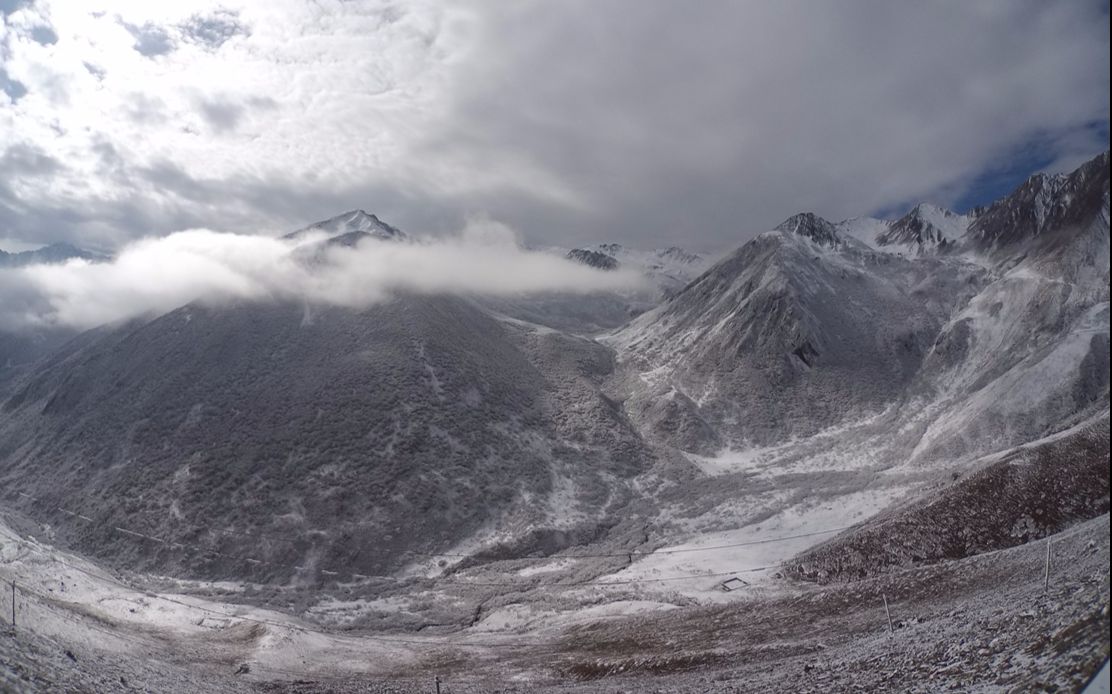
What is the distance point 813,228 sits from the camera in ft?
521

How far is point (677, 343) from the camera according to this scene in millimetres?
116312

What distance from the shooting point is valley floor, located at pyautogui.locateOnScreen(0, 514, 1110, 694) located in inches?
642

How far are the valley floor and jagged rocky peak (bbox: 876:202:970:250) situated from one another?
6001 inches

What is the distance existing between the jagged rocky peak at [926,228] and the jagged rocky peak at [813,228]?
2628cm

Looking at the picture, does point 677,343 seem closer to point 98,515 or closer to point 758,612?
point 758,612

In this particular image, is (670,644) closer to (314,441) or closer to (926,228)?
(314,441)

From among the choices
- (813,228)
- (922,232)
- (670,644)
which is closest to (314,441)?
(670,644)

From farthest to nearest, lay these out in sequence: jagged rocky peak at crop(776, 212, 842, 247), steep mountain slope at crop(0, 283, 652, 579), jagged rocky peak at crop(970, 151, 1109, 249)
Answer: jagged rocky peak at crop(776, 212, 842, 247) → jagged rocky peak at crop(970, 151, 1109, 249) → steep mountain slope at crop(0, 283, 652, 579)

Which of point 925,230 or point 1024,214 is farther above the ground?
point 925,230

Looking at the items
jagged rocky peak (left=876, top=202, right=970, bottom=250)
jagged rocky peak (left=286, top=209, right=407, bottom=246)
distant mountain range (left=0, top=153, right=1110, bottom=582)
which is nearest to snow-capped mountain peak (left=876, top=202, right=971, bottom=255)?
jagged rocky peak (left=876, top=202, right=970, bottom=250)

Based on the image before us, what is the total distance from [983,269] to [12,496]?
15455 centimetres

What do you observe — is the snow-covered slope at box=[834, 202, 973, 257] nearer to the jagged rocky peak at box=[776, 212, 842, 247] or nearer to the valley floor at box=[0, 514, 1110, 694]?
the jagged rocky peak at box=[776, 212, 842, 247]

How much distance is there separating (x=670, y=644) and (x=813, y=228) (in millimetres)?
145814

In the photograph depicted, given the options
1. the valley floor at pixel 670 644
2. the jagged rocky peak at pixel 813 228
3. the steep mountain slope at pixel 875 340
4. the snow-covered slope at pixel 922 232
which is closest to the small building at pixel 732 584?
the valley floor at pixel 670 644
